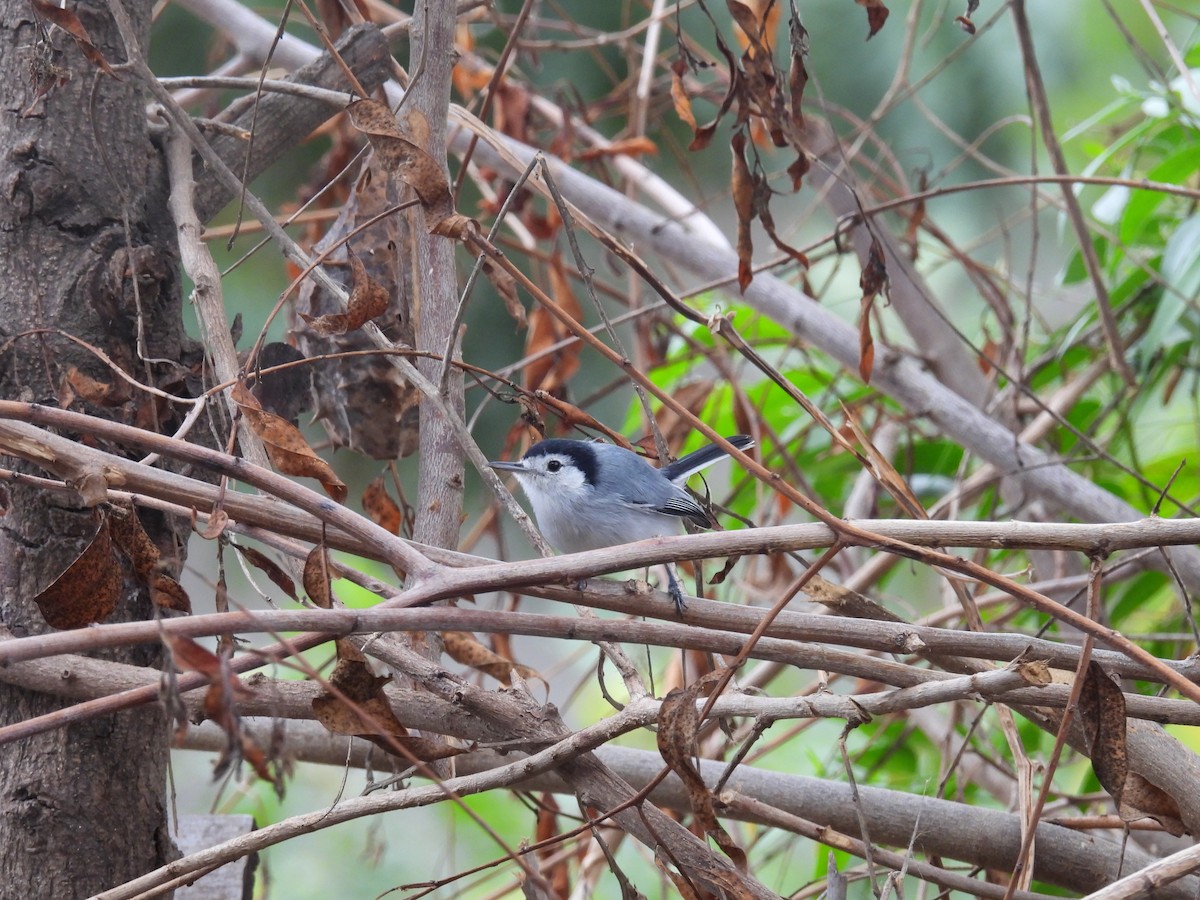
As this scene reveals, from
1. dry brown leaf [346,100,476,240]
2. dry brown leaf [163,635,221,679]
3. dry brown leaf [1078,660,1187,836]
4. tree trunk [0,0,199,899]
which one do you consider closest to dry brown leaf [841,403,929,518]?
dry brown leaf [1078,660,1187,836]

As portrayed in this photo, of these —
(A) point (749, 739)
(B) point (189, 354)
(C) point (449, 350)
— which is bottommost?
(A) point (749, 739)

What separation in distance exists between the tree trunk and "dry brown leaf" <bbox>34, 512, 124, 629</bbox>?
26cm

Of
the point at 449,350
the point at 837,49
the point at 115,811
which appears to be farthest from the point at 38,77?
the point at 837,49

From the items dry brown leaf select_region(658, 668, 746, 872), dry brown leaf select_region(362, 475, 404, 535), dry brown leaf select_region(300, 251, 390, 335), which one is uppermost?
dry brown leaf select_region(300, 251, 390, 335)

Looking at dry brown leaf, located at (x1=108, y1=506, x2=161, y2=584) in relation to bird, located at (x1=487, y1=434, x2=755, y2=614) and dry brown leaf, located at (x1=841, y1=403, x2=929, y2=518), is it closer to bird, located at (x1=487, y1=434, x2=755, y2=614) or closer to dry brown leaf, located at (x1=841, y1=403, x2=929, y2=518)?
dry brown leaf, located at (x1=841, y1=403, x2=929, y2=518)

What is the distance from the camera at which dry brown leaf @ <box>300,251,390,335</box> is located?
1274mm

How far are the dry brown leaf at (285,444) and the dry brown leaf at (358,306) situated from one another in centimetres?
14

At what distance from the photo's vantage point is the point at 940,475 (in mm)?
2979

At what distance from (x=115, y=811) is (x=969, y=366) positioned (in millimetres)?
2202

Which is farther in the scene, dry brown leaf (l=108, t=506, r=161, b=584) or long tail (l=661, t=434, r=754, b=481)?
long tail (l=661, t=434, r=754, b=481)

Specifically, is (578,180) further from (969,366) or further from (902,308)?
(969,366)

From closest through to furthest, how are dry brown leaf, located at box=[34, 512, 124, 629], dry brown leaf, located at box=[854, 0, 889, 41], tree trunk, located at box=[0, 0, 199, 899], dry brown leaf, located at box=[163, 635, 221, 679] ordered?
dry brown leaf, located at box=[163, 635, 221, 679], dry brown leaf, located at box=[34, 512, 124, 629], tree trunk, located at box=[0, 0, 199, 899], dry brown leaf, located at box=[854, 0, 889, 41]

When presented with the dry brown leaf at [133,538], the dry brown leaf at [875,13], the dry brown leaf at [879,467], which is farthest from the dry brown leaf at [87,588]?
the dry brown leaf at [875,13]

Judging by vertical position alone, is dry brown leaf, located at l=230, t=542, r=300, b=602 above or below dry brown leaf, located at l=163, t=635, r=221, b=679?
above
